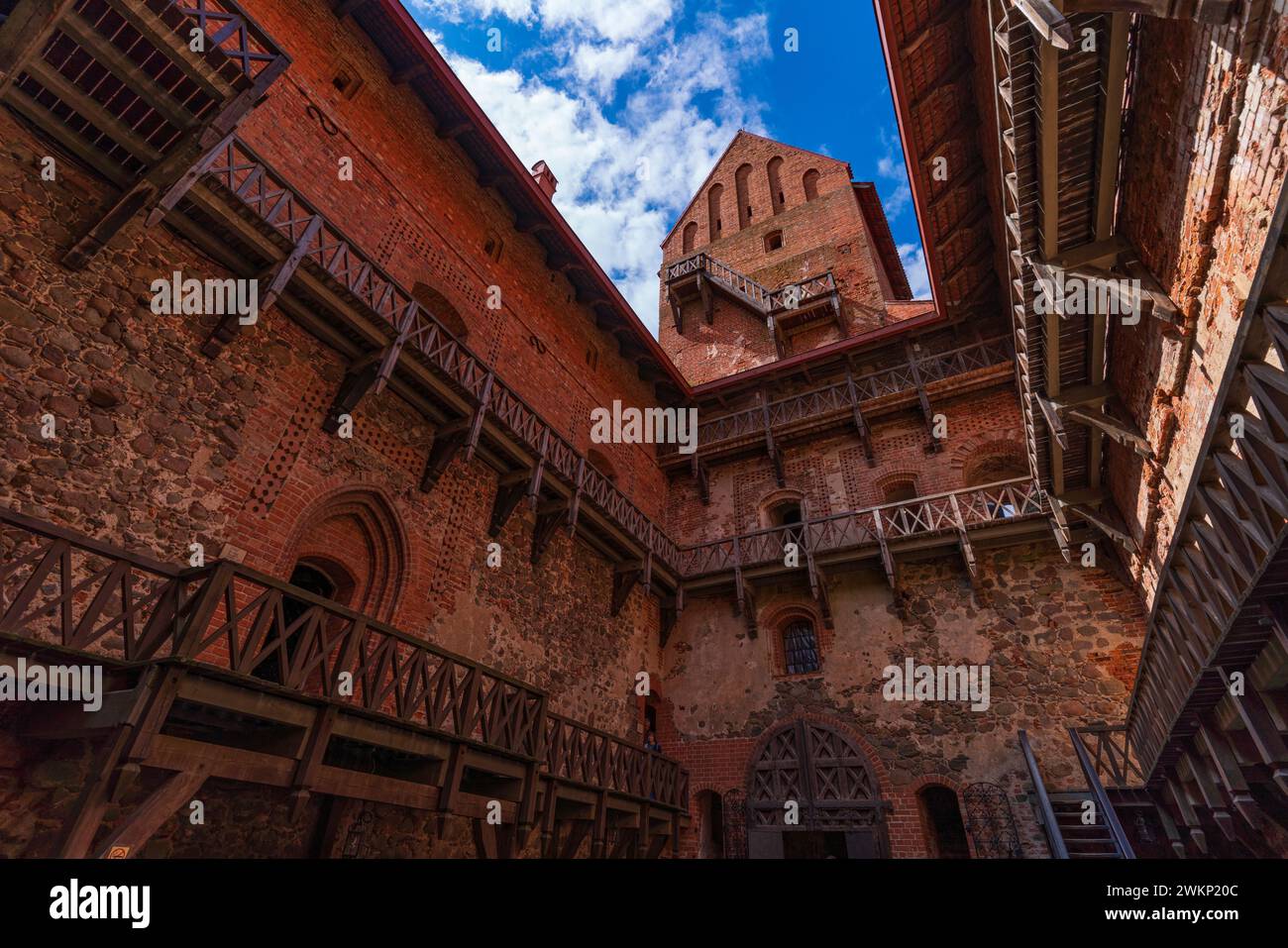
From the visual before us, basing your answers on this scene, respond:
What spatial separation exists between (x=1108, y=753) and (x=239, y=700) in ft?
35.8

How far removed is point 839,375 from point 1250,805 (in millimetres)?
12493

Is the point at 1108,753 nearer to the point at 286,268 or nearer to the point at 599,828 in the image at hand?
the point at 599,828

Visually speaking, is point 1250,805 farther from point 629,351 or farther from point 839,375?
point 629,351

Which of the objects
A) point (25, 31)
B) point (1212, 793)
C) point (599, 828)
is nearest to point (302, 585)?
point (599, 828)

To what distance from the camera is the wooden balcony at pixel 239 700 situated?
4113mm

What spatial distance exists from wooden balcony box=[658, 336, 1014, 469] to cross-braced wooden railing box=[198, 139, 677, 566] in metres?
5.18

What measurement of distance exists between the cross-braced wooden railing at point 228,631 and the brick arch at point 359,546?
1.61 feet

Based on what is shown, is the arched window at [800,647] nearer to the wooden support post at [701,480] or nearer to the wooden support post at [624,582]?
the wooden support post at [624,582]

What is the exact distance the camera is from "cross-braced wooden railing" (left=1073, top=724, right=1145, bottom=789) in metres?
9.27

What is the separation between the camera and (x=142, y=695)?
13.2ft

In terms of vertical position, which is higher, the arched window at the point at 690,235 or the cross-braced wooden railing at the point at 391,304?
the arched window at the point at 690,235

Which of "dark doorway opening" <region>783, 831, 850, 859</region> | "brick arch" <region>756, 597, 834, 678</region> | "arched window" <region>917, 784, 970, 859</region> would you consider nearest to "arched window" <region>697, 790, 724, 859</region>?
"dark doorway opening" <region>783, 831, 850, 859</region>

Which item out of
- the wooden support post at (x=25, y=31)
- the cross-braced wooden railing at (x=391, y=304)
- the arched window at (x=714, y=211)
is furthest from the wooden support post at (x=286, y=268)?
the arched window at (x=714, y=211)
